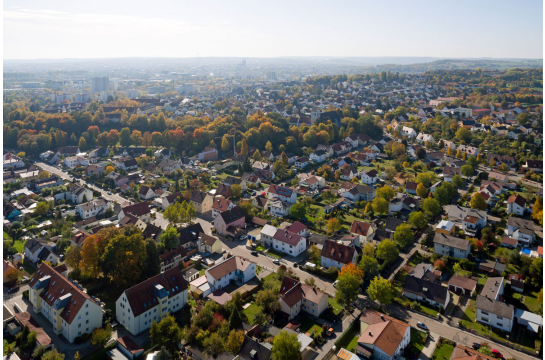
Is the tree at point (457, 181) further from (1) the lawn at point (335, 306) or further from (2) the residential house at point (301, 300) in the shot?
(2) the residential house at point (301, 300)

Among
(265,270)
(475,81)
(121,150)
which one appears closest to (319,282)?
(265,270)

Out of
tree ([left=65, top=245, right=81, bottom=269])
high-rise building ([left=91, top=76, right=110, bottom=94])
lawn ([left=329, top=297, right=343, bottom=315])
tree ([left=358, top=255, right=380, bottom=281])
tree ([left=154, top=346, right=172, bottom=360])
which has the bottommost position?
lawn ([left=329, top=297, right=343, bottom=315])

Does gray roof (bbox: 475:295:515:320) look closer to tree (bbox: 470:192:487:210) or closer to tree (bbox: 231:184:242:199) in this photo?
tree (bbox: 470:192:487:210)

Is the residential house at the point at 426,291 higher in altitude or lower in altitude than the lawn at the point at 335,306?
higher

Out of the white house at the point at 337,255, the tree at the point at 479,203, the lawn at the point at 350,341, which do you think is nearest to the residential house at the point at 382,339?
the lawn at the point at 350,341

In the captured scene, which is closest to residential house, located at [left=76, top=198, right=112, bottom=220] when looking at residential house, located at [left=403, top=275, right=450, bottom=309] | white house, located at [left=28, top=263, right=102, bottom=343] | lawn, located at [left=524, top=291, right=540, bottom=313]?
white house, located at [left=28, top=263, right=102, bottom=343]

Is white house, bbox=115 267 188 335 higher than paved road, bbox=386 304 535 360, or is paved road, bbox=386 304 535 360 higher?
white house, bbox=115 267 188 335
